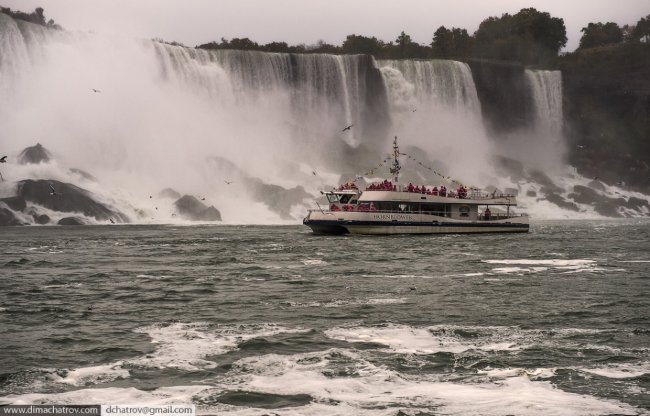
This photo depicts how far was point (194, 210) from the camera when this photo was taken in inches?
2758

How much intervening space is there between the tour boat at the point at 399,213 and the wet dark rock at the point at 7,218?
20761mm

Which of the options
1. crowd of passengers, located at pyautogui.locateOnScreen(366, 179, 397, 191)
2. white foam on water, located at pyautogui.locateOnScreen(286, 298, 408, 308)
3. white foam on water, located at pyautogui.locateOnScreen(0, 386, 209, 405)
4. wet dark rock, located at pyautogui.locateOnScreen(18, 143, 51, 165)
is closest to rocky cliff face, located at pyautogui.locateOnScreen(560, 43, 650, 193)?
crowd of passengers, located at pyautogui.locateOnScreen(366, 179, 397, 191)

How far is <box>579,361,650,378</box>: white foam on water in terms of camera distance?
16.1 meters

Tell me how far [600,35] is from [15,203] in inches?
4439

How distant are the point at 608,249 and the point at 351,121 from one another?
163ft

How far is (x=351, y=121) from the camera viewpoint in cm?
9062

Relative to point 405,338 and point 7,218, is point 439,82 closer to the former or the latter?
point 7,218

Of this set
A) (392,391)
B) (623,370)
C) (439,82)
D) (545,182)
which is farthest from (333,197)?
(545,182)

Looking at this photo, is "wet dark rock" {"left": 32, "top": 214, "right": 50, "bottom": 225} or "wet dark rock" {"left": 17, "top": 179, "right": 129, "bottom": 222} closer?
"wet dark rock" {"left": 32, "top": 214, "right": 50, "bottom": 225}

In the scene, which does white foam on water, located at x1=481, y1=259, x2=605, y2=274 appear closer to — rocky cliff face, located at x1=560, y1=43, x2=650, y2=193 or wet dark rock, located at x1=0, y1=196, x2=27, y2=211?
wet dark rock, located at x1=0, y1=196, x2=27, y2=211

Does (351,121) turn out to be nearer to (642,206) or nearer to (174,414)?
(642,206)

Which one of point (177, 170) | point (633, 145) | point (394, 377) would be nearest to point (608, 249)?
point (394, 377)

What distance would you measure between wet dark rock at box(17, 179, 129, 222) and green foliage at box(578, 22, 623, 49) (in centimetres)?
10311

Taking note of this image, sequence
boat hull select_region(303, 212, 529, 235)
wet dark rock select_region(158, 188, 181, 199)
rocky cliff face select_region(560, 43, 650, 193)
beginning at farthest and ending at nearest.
Result: 1. rocky cliff face select_region(560, 43, 650, 193)
2. wet dark rock select_region(158, 188, 181, 199)
3. boat hull select_region(303, 212, 529, 235)
